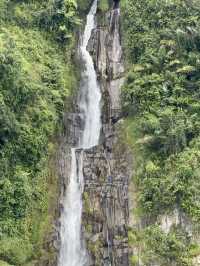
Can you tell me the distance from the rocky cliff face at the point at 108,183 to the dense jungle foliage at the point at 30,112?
6.42ft

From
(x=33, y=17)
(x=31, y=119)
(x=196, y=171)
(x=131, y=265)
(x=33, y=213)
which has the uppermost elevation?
(x=33, y=17)

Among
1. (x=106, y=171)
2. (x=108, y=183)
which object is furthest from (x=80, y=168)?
(x=108, y=183)

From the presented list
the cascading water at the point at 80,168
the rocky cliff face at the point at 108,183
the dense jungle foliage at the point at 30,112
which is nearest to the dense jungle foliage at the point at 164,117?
the rocky cliff face at the point at 108,183

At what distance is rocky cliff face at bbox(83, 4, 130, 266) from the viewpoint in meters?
23.5

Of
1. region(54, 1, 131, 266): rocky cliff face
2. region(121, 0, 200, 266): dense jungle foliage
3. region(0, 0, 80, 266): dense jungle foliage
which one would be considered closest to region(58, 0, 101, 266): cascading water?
region(54, 1, 131, 266): rocky cliff face

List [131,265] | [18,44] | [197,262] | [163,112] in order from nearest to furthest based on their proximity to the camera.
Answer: [197,262], [131,265], [163,112], [18,44]

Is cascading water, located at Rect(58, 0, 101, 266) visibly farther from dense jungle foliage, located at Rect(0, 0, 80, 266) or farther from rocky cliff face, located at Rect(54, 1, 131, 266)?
dense jungle foliage, located at Rect(0, 0, 80, 266)

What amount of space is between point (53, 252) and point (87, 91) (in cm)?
1141

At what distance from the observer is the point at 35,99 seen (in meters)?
27.1

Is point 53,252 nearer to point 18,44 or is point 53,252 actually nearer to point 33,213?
point 33,213

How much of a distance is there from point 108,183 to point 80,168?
191 centimetres

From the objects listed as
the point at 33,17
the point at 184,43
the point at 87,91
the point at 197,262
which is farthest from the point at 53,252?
the point at 33,17

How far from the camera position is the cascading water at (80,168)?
23.7 m

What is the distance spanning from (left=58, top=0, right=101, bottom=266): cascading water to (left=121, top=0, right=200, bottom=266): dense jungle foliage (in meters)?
2.32
